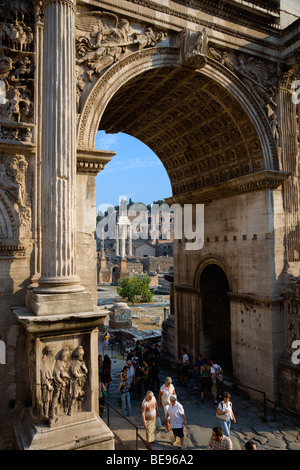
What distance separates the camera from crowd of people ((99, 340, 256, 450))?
7.68 metres

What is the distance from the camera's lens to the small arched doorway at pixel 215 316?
14.4 metres

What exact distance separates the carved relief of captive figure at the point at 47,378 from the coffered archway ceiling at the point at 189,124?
7.34 m

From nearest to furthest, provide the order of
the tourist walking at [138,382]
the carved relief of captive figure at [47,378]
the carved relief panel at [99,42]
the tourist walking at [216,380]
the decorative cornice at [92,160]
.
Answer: the carved relief of captive figure at [47,378]
the decorative cornice at [92,160]
the carved relief panel at [99,42]
the tourist walking at [216,380]
the tourist walking at [138,382]

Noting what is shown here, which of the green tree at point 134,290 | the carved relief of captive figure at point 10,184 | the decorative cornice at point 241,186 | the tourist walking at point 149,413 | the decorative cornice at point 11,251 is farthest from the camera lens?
the green tree at point 134,290

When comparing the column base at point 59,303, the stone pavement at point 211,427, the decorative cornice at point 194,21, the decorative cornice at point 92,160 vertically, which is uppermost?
the decorative cornice at point 194,21

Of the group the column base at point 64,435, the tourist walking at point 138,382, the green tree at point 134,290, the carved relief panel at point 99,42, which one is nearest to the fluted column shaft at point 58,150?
the carved relief panel at point 99,42

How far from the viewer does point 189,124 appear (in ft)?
42.7

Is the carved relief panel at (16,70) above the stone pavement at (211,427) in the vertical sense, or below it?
above

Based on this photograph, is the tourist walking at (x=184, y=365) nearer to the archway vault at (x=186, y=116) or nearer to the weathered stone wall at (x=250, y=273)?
the weathered stone wall at (x=250, y=273)

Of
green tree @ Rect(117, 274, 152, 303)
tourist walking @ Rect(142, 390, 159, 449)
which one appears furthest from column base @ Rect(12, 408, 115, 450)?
green tree @ Rect(117, 274, 152, 303)

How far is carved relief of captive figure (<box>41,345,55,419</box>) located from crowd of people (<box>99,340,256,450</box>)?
2.13 m

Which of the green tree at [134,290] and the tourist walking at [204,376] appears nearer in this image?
the tourist walking at [204,376]

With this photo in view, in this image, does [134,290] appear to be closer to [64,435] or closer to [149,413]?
[149,413]

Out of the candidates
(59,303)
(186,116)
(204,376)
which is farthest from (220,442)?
(186,116)
